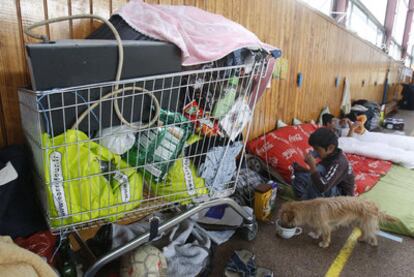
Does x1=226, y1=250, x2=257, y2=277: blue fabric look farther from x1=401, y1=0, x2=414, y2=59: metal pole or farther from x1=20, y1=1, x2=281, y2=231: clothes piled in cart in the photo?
x1=401, y1=0, x2=414, y2=59: metal pole

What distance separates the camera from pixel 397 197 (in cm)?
247

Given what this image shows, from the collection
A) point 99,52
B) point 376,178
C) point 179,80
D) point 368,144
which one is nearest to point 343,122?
point 368,144

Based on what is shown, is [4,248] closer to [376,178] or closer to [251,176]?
[251,176]

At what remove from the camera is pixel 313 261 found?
5.47ft

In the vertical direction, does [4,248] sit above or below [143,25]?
below

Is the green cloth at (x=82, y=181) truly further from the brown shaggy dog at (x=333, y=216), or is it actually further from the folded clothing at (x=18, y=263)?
the brown shaggy dog at (x=333, y=216)

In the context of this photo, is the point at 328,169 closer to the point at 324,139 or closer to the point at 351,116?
the point at 324,139

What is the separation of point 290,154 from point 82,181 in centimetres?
214

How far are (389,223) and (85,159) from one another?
A: 2.10 meters

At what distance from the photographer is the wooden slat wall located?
120 centimetres

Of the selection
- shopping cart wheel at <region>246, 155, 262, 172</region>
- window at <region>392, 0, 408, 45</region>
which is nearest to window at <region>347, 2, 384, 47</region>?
window at <region>392, 0, 408, 45</region>

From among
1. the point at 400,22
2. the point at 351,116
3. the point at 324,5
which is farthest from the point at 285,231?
the point at 400,22

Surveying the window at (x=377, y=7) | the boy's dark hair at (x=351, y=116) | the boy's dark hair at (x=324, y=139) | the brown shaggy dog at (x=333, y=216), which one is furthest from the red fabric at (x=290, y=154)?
the window at (x=377, y=7)

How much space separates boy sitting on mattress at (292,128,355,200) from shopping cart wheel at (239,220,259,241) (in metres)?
0.60
